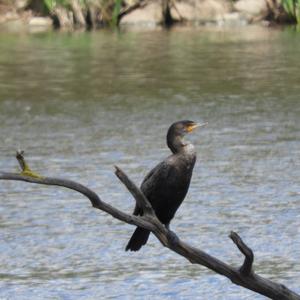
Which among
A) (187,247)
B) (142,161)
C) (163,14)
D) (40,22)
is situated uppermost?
(187,247)

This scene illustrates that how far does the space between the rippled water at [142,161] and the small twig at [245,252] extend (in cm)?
231

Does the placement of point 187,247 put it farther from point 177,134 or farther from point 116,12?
point 116,12

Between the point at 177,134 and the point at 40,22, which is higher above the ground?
the point at 177,134

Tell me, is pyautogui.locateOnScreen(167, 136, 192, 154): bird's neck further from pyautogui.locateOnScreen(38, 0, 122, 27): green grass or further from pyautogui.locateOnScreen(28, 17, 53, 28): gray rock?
pyautogui.locateOnScreen(28, 17, 53, 28): gray rock

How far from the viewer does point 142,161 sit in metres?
11.8

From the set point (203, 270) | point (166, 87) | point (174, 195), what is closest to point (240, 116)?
point (166, 87)

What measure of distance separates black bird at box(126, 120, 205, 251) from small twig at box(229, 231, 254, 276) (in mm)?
918

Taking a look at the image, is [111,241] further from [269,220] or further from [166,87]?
[166,87]

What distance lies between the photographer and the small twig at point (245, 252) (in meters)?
4.93

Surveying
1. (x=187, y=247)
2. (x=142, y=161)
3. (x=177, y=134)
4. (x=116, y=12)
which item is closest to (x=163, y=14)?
(x=116, y=12)

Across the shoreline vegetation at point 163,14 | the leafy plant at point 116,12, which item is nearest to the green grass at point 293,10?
the shoreline vegetation at point 163,14

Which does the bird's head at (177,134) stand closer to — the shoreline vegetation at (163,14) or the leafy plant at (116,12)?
the leafy plant at (116,12)

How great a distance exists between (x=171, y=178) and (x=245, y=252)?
47.0 inches

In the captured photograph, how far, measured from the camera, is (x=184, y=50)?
24.2 metres
